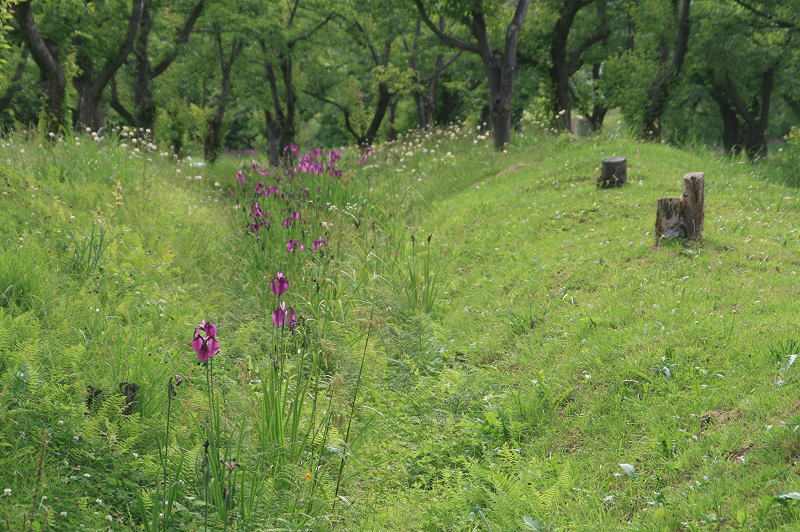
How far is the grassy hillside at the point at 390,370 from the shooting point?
319 cm

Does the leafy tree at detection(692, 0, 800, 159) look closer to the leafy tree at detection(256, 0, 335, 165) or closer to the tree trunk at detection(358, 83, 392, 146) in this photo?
the tree trunk at detection(358, 83, 392, 146)

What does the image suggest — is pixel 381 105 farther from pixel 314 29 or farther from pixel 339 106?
pixel 339 106

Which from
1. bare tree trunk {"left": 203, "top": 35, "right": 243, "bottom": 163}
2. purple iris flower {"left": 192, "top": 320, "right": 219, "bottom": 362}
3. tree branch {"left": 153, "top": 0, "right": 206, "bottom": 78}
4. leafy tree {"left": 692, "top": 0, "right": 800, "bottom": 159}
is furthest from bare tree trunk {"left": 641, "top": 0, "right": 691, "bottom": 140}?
purple iris flower {"left": 192, "top": 320, "right": 219, "bottom": 362}

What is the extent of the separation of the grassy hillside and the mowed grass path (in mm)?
22

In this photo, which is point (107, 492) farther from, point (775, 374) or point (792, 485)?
point (775, 374)

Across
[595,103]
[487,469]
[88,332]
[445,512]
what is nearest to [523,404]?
[487,469]

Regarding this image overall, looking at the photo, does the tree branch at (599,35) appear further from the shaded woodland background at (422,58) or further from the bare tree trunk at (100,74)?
the bare tree trunk at (100,74)

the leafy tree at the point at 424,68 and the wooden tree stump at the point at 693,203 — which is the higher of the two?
the leafy tree at the point at 424,68

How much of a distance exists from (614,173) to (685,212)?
3.35 metres

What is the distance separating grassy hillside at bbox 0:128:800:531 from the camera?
3.19 m

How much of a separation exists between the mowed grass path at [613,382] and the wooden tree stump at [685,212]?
0.22m

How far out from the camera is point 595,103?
24531mm

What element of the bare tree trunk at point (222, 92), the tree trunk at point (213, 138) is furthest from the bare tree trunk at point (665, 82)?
the tree trunk at point (213, 138)

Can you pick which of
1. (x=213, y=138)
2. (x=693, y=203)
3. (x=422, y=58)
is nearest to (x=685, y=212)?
(x=693, y=203)
